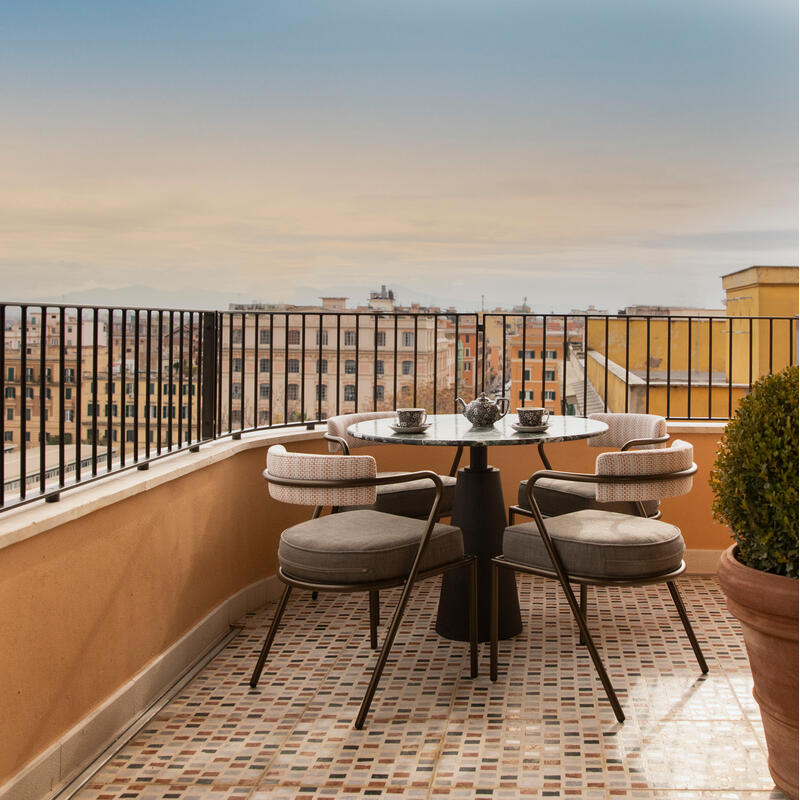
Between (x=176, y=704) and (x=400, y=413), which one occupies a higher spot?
(x=400, y=413)

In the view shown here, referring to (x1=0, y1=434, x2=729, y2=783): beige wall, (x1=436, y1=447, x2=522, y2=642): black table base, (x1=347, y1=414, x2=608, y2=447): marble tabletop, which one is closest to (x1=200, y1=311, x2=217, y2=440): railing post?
(x1=0, y1=434, x2=729, y2=783): beige wall

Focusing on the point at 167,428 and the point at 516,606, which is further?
the point at 516,606

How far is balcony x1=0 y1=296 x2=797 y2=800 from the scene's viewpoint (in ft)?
7.14

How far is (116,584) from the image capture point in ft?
8.30

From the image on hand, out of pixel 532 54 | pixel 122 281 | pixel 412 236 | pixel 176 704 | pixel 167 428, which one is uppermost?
pixel 532 54

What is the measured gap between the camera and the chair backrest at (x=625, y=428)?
3650 millimetres

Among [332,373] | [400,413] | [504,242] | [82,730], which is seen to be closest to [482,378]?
[332,373]

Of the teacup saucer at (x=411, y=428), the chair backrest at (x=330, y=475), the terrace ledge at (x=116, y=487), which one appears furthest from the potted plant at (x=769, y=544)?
the terrace ledge at (x=116, y=487)

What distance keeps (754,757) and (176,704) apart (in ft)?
5.82

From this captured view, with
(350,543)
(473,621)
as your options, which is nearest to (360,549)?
(350,543)

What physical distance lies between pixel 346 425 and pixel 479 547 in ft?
2.68

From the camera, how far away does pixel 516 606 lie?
3359 mm

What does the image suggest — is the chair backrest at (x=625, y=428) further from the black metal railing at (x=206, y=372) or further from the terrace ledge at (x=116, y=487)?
the terrace ledge at (x=116, y=487)

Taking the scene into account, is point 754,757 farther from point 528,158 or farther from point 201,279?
point 201,279
